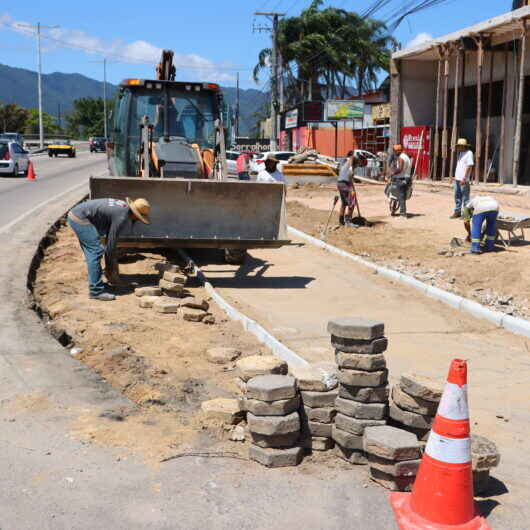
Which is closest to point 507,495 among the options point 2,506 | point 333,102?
point 2,506

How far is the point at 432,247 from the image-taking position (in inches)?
534

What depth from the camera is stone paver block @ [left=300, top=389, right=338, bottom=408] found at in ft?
14.7

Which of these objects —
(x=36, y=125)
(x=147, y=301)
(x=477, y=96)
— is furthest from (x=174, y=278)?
(x=36, y=125)

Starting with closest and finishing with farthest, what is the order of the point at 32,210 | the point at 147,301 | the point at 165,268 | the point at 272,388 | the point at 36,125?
the point at 272,388 → the point at 147,301 → the point at 165,268 → the point at 32,210 → the point at 36,125

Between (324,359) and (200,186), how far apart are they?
4778mm

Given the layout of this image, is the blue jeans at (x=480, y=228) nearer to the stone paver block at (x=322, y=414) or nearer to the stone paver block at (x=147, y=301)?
the stone paver block at (x=147, y=301)

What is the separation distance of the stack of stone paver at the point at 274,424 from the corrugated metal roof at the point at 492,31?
19.3 meters

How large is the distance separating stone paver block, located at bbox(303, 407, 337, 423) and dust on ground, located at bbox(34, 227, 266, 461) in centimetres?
51

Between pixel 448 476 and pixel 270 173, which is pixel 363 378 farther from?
pixel 270 173

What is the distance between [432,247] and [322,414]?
31.5 feet

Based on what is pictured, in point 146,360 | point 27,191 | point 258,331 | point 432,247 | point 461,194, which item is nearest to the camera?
point 146,360

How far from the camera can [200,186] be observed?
10.7m

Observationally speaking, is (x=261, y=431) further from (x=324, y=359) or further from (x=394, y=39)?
(x=394, y=39)

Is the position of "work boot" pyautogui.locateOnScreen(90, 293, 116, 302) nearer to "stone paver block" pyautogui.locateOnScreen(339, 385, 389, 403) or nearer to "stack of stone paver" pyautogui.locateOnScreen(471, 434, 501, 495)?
"stone paver block" pyautogui.locateOnScreen(339, 385, 389, 403)
